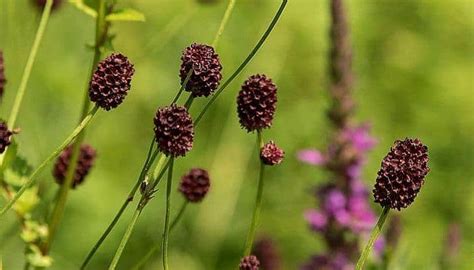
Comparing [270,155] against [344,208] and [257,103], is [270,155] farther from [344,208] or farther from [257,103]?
[344,208]

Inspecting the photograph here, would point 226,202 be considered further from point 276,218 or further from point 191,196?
point 191,196

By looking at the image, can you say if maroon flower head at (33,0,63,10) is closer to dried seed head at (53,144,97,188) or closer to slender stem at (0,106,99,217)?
dried seed head at (53,144,97,188)

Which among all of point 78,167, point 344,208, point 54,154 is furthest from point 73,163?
point 344,208

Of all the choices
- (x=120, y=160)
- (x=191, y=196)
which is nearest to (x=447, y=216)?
(x=120, y=160)

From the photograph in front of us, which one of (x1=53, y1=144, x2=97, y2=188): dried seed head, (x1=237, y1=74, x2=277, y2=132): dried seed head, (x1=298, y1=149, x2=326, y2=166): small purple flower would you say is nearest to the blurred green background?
(x1=298, y1=149, x2=326, y2=166): small purple flower

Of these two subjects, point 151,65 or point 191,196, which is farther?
point 151,65

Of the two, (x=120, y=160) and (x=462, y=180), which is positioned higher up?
(x=462, y=180)

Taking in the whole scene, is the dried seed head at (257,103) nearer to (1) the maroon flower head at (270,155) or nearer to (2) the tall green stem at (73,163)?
(1) the maroon flower head at (270,155)
